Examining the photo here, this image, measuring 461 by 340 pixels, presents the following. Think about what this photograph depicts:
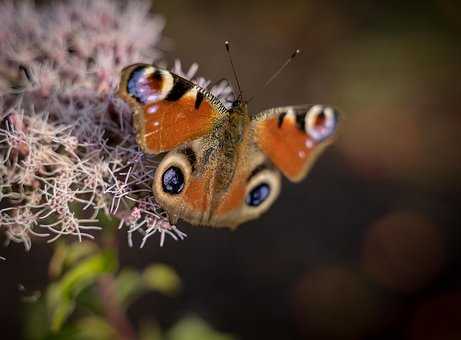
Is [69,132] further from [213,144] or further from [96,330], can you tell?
[96,330]

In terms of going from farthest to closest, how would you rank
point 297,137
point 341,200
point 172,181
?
point 341,200 < point 297,137 < point 172,181

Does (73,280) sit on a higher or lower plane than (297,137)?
lower

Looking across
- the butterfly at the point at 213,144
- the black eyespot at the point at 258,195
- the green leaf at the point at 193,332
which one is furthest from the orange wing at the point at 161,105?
the green leaf at the point at 193,332

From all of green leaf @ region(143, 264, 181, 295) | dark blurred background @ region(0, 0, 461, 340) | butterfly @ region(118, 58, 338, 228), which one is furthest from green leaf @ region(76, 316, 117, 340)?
dark blurred background @ region(0, 0, 461, 340)

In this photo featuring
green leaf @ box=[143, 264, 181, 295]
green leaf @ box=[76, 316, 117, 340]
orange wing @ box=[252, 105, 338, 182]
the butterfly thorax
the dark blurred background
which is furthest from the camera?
the dark blurred background

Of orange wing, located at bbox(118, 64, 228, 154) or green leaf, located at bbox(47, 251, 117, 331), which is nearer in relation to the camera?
orange wing, located at bbox(118, 64, 228, 154)

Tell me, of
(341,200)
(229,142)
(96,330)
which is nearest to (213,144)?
(229,142)

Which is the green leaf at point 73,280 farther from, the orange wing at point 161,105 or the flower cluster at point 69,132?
the orange wing at point 161,105

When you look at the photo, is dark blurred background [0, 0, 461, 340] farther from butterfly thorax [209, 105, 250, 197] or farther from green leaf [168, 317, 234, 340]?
butterfly thorax [209, 105, 250, 197]
